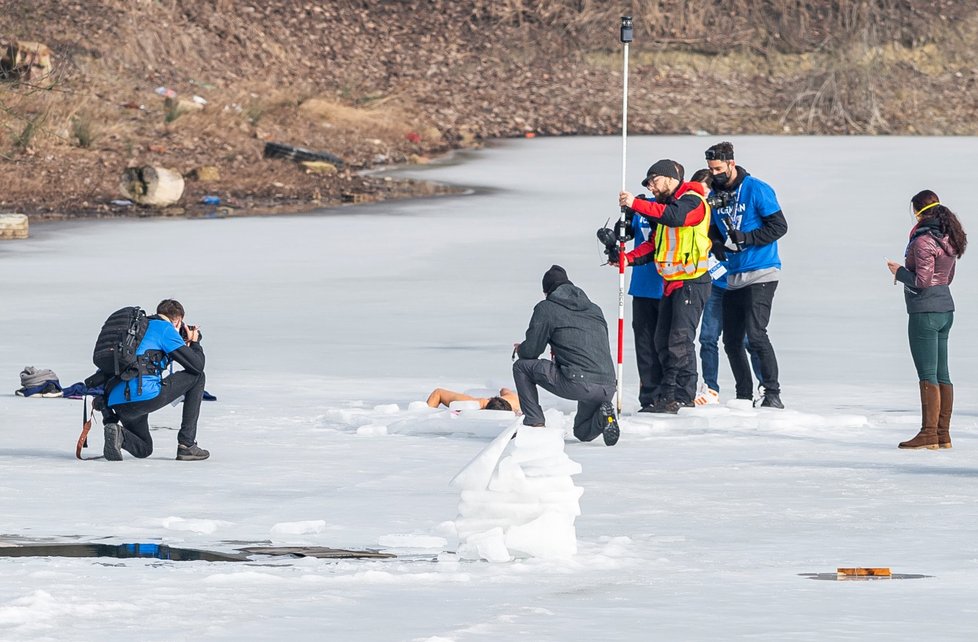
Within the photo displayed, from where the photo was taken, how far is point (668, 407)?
1181cm

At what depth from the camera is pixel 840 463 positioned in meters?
10.2

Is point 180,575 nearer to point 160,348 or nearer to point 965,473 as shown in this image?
point 160,348

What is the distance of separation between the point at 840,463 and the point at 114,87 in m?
30.3

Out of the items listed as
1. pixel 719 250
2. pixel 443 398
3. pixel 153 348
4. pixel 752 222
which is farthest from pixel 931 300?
pixel 153 348

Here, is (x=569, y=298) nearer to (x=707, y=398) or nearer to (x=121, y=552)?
(x=707, y=398)

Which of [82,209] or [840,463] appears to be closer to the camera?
[840,463]

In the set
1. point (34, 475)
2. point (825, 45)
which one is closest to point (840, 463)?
point (34, 475)

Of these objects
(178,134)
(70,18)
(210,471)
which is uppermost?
(70,18)

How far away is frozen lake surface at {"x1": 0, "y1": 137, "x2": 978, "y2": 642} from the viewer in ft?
21.6

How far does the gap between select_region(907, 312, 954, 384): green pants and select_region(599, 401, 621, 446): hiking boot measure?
1.68m

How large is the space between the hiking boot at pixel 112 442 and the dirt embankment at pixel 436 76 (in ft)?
67.3

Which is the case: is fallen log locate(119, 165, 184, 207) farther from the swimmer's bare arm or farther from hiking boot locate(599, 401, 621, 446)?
hiking boot locate(599, 401, 621, 446)

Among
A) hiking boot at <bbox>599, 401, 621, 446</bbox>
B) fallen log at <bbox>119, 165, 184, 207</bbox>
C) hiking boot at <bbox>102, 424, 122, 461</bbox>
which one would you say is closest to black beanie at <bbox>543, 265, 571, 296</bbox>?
hiking boot at <bbox>599, 401, 621, 446</bbox>

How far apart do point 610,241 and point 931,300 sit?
1.99m
